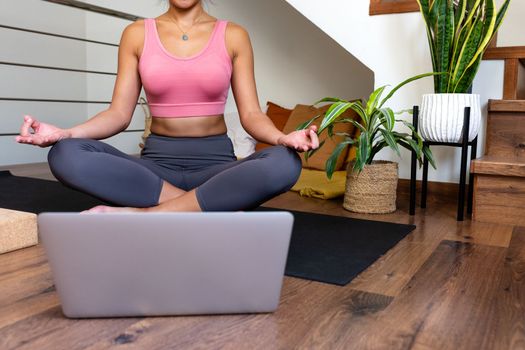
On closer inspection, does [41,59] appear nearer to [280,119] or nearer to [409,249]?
[280,119]

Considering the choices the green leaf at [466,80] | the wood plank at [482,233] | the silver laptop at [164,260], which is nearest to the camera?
the silver laptop at [164,260]

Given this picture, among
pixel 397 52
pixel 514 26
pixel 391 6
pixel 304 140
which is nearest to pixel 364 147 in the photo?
pixel 397 52

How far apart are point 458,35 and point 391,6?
418 mm

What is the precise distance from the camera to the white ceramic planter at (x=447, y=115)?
1.97 m

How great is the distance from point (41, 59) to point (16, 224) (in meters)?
2.34

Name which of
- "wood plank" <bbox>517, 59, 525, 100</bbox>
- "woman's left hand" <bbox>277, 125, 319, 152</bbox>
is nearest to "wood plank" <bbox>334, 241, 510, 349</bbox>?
"woman's left hand" <bbox>277, 125, 319, 152</bbox>

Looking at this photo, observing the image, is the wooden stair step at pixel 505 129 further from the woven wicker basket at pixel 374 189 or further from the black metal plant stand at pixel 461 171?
the woven wicker basket at pixel 374 189

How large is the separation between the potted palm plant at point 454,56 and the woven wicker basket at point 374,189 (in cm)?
20

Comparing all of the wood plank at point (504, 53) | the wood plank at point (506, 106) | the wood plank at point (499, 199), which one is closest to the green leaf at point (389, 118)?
the wood plank at point (499, 199)

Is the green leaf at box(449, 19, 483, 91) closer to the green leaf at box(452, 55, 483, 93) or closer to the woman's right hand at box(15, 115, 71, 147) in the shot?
the green leaf at box(452, 55, 483, 93)

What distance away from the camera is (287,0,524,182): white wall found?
7.45ft

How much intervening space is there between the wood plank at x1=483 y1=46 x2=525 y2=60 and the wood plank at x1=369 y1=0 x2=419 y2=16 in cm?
35

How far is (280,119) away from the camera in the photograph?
134 inches

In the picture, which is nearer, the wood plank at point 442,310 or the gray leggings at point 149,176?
the wood plank at point 442,310
